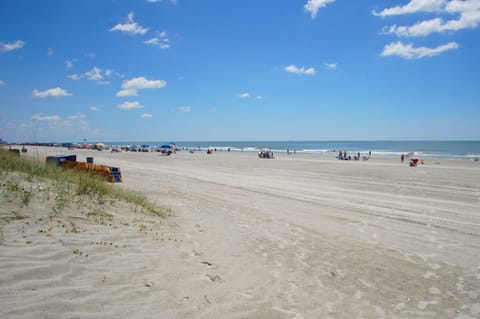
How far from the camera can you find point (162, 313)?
2977mm

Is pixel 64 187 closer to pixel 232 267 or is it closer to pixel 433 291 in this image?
pixel 232 267

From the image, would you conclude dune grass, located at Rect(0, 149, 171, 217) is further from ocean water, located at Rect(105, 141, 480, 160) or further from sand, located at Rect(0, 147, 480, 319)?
ocean water, located at Rect(105, 141, 480, 160)

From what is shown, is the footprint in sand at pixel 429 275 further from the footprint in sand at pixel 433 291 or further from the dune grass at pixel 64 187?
the dune grass at pixel 64 187

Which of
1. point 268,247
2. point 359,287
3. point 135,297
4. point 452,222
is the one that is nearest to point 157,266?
point 135,297

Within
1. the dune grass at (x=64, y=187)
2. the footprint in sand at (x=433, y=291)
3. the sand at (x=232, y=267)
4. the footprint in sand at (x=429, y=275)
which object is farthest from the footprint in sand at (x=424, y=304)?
the dune grass at (x=64, y=187)

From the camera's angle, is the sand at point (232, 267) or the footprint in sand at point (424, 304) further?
the footprint in sand at point (424, 304)

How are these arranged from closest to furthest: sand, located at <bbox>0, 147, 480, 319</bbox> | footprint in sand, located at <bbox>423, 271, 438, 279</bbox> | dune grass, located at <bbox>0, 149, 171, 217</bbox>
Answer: sand, located at <bbox>0, 147, 480, 319</bbox> → footprint in sand, located at <bbox>423, 271, 438, 279</bbox> → dune grass, located at <bbox>0, 149, 171, 217</bbox>

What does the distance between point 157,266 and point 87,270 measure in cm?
93

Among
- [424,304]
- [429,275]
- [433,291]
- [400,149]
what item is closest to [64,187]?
[424,304]

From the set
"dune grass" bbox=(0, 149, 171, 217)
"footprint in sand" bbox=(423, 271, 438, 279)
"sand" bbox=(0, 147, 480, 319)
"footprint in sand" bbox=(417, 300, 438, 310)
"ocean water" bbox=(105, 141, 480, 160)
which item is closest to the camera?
"sand" bbox=(0, 147, 480, 319)

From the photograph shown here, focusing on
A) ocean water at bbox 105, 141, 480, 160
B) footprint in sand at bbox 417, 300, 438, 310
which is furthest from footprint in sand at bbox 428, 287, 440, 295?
ocean water at bbox 105, 141, 480, 160

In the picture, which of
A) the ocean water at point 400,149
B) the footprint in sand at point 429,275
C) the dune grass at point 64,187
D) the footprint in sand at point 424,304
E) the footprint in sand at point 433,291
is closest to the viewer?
the footprint in sand at point 424,304

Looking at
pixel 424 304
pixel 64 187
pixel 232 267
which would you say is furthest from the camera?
pixel 64 187

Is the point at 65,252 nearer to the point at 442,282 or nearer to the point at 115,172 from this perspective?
the point at 442,282
